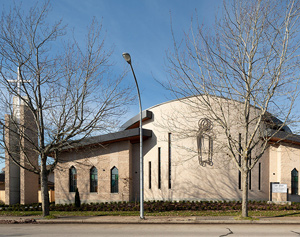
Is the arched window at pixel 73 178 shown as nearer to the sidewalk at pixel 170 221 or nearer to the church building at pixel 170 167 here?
the church building at pixel 170 167

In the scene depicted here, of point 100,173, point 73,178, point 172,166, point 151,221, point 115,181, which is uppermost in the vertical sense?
point 172,166

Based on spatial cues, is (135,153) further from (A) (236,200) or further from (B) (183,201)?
(A) (236,200)

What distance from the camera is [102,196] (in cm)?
2558

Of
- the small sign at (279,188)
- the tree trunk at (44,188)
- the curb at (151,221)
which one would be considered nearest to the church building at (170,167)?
the small sign at (279,188)

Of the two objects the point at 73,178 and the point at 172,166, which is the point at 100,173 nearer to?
the point at 73,178

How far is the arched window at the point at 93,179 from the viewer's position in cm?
2614

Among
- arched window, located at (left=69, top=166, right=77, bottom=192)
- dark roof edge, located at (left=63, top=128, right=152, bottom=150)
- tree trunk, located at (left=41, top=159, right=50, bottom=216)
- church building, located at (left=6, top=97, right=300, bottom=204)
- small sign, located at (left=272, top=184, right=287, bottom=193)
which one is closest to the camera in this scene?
tree trunk, located at (left=41, top=159, right=50, bottom=216)

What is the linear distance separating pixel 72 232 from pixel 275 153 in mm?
19494

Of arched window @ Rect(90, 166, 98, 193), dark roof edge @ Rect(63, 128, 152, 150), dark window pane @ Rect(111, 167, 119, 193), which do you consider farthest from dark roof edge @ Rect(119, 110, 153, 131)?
arched window @ Rect(90, 166, 98, 193)

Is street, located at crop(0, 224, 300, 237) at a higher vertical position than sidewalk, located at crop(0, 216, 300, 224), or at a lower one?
higher

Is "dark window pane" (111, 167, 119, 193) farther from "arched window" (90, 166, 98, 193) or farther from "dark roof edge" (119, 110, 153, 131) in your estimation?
"dark roof edge" (119, 110, 153, 131)

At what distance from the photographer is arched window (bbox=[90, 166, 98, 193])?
26.1 meters

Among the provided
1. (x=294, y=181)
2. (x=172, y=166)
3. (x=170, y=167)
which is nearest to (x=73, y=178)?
(x=170, y=167)

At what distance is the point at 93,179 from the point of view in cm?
2631
